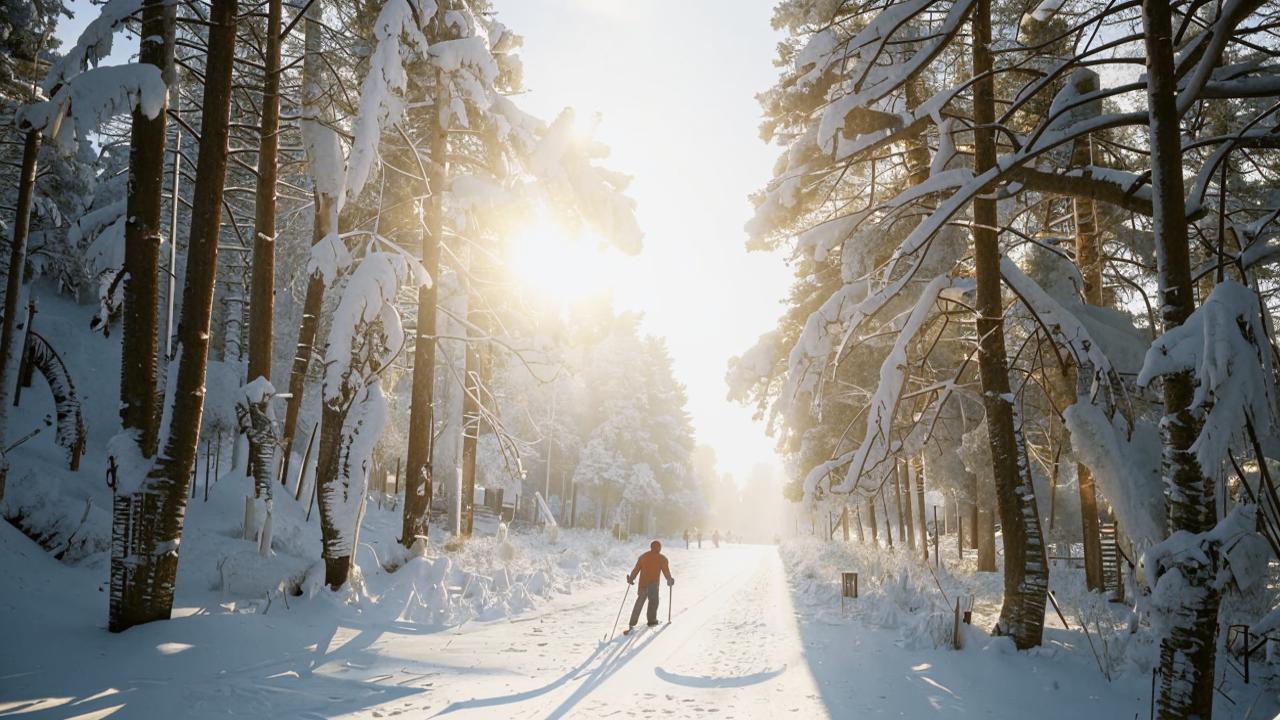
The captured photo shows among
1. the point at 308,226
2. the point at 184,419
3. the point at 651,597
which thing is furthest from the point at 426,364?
the point at 308,226

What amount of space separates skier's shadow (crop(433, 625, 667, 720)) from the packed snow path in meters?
0.03

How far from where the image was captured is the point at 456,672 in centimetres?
646

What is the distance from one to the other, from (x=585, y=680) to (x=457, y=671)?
4.58 ft

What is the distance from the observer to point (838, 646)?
856cm

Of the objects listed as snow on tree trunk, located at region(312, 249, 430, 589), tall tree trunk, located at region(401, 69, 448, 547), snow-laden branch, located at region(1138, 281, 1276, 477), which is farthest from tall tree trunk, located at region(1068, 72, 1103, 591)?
tall tree trunk, located at region(401, 69, 448, 547)

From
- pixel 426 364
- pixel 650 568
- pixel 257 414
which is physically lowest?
pixel 650 568

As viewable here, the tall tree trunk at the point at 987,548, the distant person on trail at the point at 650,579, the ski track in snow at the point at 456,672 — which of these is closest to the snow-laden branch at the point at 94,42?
the ski track in snow at the point at 456,672

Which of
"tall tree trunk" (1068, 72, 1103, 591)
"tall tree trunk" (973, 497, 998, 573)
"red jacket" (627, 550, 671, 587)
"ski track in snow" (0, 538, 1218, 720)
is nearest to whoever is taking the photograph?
"ski track in snow" (0, 538, 1218, 720)

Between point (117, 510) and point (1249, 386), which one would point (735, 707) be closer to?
point (1249, 386)

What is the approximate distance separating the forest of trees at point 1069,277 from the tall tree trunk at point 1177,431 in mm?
14

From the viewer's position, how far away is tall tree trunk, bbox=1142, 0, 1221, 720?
393 cm

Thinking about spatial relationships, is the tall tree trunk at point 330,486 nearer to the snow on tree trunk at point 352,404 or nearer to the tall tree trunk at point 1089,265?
the snow on tree trunk at point 352,404

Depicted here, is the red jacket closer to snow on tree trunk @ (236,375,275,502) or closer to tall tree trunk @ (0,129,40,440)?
snow on tree trunk @ (236,375,275,502)

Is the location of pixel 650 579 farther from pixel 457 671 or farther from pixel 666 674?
pixel 457 671
